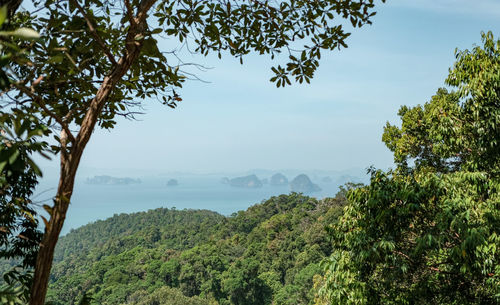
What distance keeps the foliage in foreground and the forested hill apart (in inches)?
662

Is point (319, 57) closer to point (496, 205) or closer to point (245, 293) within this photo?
point (496, 205)

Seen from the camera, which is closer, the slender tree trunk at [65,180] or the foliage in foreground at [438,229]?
the slender tree trunk at [65,180]

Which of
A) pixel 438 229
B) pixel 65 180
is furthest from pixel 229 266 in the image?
pixel 65 180

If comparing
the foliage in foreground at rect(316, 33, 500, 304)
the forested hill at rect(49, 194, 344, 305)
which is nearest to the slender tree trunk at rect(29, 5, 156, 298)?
the foliage in foreground at rect(316, 33, 500, 304)

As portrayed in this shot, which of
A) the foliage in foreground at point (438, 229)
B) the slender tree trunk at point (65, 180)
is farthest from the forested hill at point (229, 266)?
the slender tree trunk at point (65, 180)

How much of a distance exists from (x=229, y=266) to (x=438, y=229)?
28.2 meters

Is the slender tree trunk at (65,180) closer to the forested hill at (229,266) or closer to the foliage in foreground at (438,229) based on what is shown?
the foliage in foreground at (438,229)

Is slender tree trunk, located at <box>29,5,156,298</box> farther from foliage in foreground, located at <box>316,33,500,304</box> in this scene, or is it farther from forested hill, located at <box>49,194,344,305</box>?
forested hill, located at <box>49,194,344,305</box>

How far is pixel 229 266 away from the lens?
96.9 ft

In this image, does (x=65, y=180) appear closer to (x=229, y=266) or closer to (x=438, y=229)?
(x=438, y=229)

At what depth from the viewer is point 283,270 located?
1119 inches

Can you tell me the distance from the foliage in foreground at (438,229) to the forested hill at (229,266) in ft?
55.2

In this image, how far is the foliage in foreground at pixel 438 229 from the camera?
113 inches

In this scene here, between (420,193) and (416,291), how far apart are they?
3.04 feet
